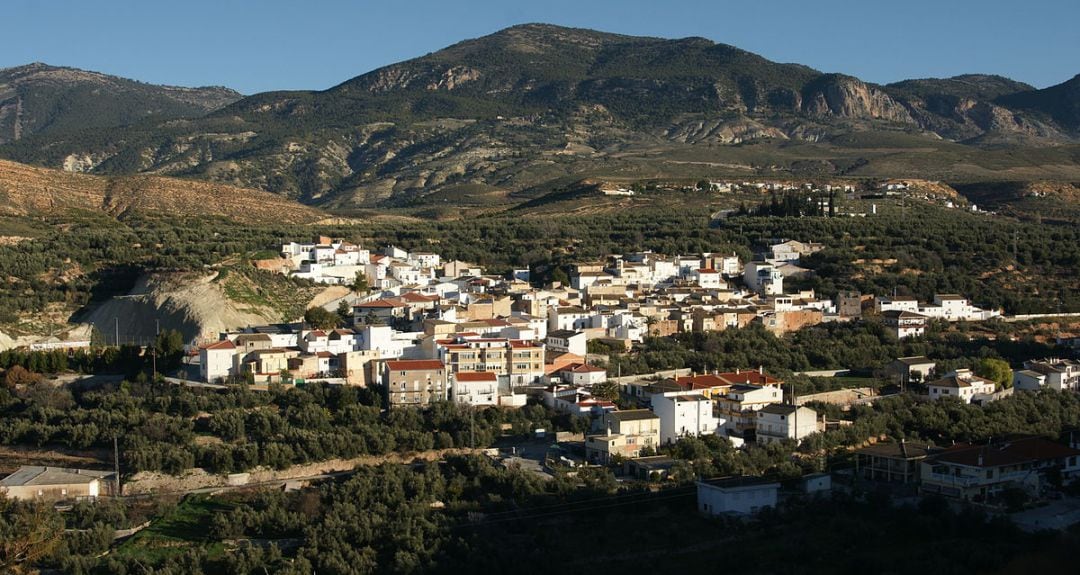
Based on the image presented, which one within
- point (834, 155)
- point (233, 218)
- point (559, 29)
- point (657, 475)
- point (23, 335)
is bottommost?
point (657, 475)

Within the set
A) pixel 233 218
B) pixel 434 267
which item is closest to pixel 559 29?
pixel 233 218

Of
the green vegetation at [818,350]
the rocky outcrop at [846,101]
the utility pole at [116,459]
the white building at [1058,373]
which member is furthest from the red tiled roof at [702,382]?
the rocky outcrop at [846,101]

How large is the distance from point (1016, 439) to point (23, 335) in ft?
89.5

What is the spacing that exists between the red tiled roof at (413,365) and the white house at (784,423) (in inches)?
299

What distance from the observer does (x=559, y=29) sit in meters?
184

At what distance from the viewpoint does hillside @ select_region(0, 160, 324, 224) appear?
60.6 meters

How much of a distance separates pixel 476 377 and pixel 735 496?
29.3 ft

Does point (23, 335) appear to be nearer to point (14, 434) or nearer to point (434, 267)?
point (14, 434)

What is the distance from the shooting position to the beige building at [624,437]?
27672 millimetres

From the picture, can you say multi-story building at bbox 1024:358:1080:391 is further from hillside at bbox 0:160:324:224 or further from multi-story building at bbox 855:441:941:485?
hillside at bbox 0:160:324:224

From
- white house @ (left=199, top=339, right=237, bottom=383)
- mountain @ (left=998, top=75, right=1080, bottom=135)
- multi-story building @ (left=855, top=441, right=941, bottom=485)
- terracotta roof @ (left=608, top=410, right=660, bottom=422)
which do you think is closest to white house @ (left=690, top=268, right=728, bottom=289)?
terracotta roof @ (left=608, top=410, right=660, bottom=422)

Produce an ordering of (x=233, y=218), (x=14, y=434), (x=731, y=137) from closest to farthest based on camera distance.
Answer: (x=14, y=434)
(x=233, y=218)
(x=731, y=137)

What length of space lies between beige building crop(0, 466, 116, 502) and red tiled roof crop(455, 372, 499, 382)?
27.0 ft

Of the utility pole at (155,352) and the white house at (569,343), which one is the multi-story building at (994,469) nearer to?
the white house at (569,343)
